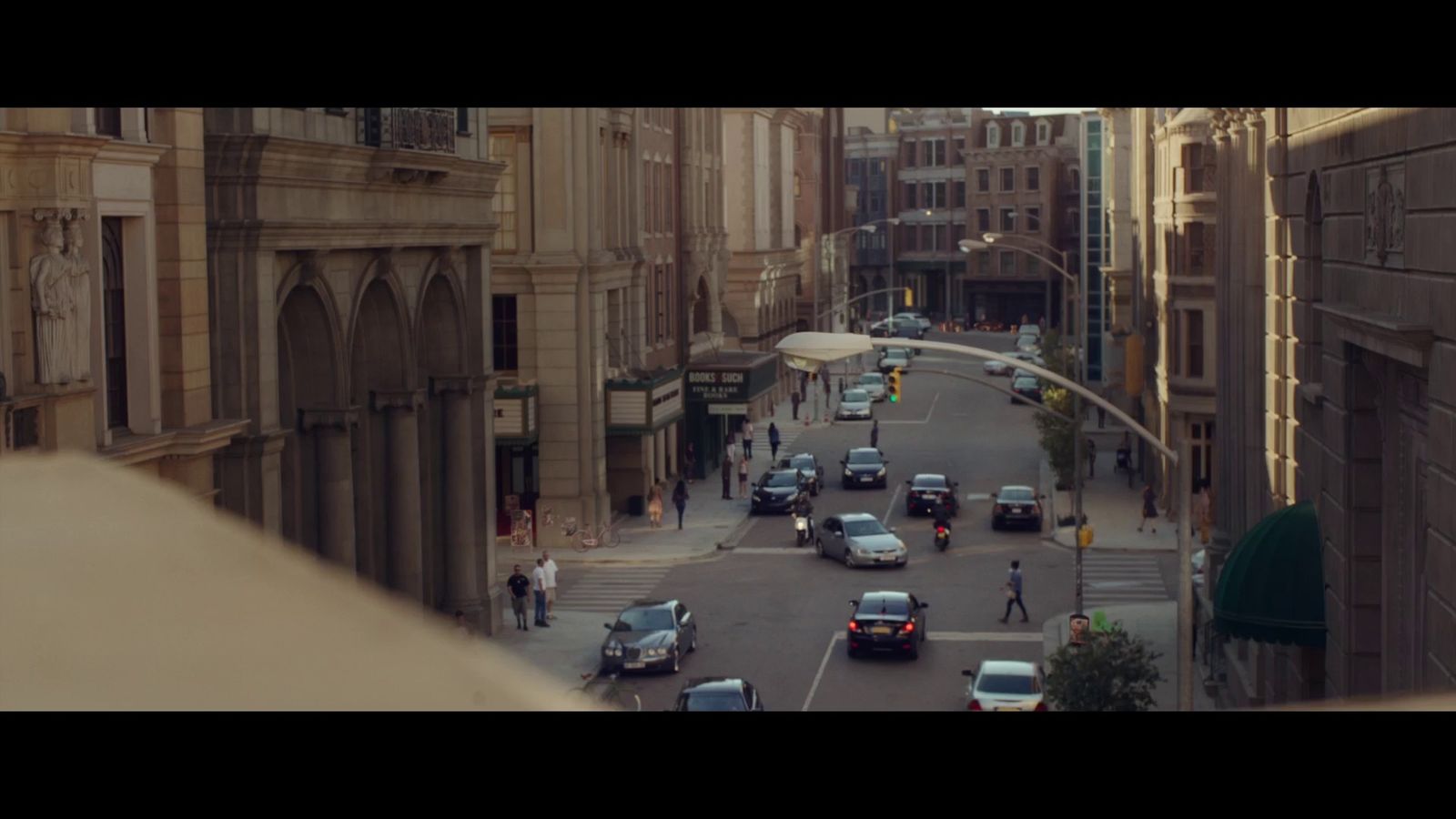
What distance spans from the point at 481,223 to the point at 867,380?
62022mm

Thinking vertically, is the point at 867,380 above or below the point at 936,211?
below

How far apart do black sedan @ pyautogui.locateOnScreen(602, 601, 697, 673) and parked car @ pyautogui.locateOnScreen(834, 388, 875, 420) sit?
5075 centimetres

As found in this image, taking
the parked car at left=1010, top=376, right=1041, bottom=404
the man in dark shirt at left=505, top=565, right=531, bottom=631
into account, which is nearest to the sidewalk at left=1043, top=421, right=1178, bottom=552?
the man in dark shirt at left=505, top=565, right=531, bottom=631

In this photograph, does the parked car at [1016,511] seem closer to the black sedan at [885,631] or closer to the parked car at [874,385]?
the black sedan at [885,631]

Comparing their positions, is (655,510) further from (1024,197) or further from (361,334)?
(1024,197)

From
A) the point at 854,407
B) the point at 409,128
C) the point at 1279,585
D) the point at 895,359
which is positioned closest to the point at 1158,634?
the point at 1279,585

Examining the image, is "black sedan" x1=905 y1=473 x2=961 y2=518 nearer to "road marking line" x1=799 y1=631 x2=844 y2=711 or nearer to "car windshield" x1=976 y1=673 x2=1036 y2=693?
"road marking line" x1=799 y1=631 x2=844 y2=711

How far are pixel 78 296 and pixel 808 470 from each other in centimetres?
4296

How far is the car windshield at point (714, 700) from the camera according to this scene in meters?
26.3
